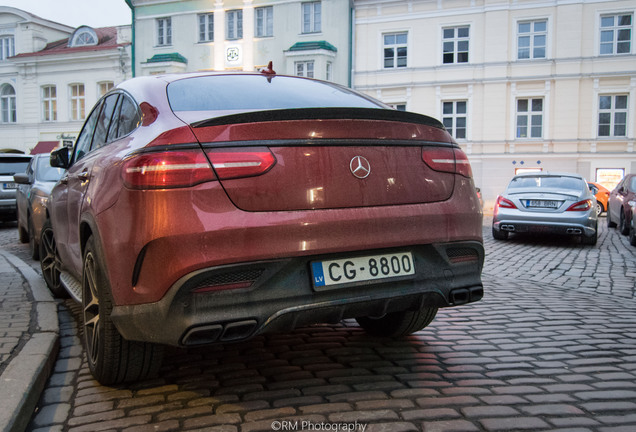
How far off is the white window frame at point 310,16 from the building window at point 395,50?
384 centimetres

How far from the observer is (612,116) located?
A: 28.2 meters

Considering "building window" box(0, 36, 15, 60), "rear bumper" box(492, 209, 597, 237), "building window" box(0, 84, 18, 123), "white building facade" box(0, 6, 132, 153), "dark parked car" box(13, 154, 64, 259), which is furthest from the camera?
"building window" box(0, 36, 15, 60)

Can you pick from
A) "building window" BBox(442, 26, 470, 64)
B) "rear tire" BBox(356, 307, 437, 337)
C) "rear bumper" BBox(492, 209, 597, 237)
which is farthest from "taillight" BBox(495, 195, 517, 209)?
"building window" BBox(442, 26, 470, 64)

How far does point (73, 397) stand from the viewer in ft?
10.6

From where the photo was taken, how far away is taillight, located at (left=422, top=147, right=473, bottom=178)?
327 centimetres

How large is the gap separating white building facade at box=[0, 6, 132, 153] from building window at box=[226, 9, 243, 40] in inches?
267

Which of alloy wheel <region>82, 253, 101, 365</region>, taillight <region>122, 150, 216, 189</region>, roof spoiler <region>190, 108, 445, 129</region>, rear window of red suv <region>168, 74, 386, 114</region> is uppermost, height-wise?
rear window of red suv <region>168, 74, 386, 114</region>

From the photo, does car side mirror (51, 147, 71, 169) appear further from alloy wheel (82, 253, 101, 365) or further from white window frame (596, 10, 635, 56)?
white window frame (596, 10, 635, 56)

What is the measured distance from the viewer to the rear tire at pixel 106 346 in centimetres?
310

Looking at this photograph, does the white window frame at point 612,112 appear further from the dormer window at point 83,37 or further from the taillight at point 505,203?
the dormer window at point 83,37

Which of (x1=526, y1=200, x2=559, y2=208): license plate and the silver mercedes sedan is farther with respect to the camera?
(x1=526, y1=200, x2=559, y2=208): license plate

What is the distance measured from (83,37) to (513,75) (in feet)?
87.1

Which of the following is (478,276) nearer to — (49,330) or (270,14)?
(49,330)

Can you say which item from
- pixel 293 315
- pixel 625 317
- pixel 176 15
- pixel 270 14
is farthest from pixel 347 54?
pixel 293 315
